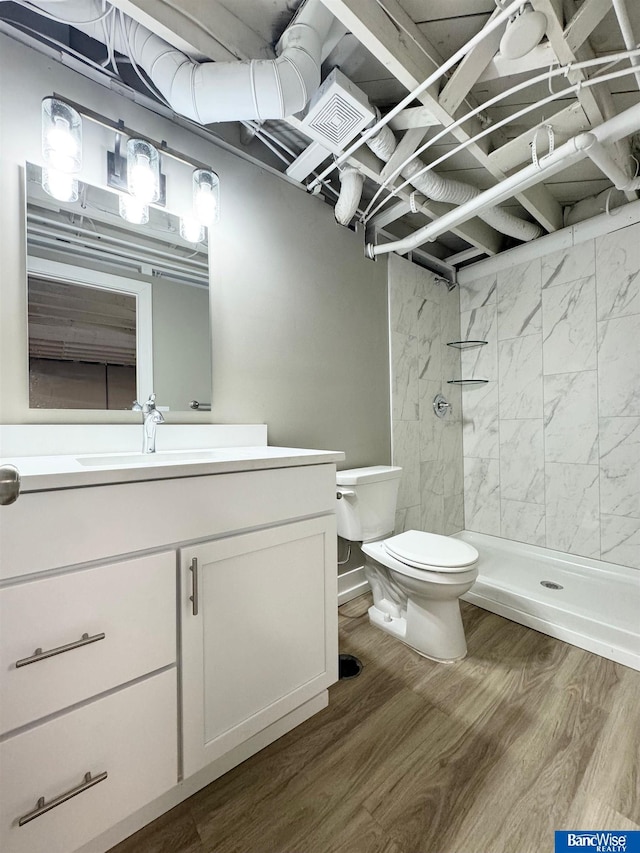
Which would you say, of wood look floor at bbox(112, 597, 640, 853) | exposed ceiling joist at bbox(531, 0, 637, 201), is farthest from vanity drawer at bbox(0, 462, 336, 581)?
exposed ceiling joist at bbox(531, 0, 637, 201)

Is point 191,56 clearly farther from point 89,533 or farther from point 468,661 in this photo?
point 468,661

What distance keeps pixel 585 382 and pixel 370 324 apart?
139 centimetres

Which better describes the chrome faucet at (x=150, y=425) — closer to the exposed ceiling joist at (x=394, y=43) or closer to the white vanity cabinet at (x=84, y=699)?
the white vanity cabinet at (x=84, y=699)

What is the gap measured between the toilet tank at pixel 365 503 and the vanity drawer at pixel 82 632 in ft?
3.33

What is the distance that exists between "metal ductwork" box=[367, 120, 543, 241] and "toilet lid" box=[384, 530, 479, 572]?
5.45 ft

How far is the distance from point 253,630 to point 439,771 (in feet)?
2.20

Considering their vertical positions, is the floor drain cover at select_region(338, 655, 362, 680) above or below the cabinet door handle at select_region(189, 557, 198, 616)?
below

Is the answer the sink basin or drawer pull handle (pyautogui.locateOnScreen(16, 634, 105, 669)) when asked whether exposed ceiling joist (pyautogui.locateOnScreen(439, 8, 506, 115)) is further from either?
drawer pull handle (pyautogui.locateOnScreen(16, 634, 105, 669))

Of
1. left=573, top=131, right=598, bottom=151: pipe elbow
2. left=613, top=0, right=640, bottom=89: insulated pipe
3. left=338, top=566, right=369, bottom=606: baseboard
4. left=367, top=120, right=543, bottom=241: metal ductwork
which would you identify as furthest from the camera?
left=338, top=566, right=369, bottom=606: baseboard

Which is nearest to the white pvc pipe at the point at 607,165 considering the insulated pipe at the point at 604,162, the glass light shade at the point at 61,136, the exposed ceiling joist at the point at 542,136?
the insulated pipe at the point at 604,162

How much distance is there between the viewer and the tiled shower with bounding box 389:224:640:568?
212cm

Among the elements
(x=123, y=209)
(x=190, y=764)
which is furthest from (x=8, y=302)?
(x=190, y=764)

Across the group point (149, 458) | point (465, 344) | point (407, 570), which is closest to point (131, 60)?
point (149, 458)

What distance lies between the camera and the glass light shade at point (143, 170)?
131cm
